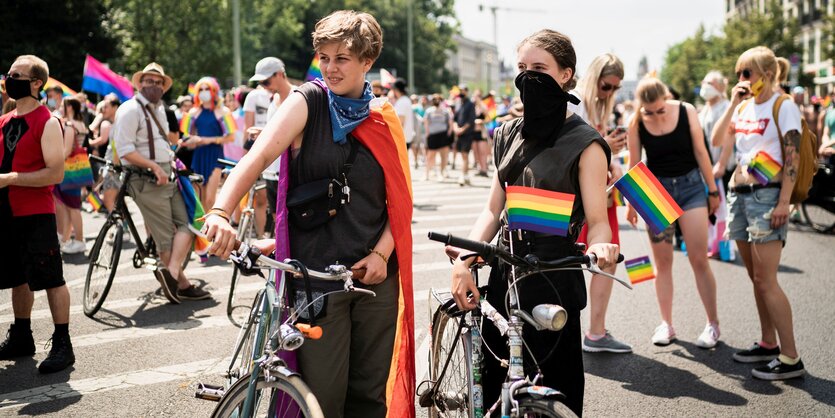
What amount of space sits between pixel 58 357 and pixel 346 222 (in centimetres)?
323

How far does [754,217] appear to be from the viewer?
543cm

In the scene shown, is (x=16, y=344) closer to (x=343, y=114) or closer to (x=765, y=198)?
(x=343, y=114)

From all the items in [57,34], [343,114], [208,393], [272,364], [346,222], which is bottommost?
[208,393]

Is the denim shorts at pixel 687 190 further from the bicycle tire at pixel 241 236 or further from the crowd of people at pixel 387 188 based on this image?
the bicycle tire at pixel 241 236

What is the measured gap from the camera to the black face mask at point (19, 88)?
17.7ft

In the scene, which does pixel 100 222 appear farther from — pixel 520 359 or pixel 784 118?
pixel 520 359

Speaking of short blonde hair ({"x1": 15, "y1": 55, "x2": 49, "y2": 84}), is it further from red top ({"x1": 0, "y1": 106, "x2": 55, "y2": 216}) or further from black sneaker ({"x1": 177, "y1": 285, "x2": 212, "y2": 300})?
black sneaker ({"x1": 177, "y1": 285, "x2": 212, "y2": 300})

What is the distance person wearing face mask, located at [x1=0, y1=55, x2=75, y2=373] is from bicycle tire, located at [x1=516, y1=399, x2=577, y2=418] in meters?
3.87

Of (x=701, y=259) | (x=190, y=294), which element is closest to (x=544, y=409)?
(x=701, y=259)

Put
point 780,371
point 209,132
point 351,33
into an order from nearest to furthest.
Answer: point 351,33 → point 780,371 → point 209,132

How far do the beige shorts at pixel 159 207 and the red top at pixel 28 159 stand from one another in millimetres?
1658

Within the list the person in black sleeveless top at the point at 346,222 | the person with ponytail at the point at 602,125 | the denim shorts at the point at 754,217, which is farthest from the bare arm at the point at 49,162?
the denim shorts at the point at 754,217

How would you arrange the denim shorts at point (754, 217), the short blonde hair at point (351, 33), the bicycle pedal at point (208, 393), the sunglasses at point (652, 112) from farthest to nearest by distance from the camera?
1. the sunglasses at point (652, 112)
2. the denim shorts at point (754, 217)
3. the short blonde hair at point (351, 33)
4. the bicycle pedal at point (208, 393)

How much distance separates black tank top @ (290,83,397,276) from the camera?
3168mm
